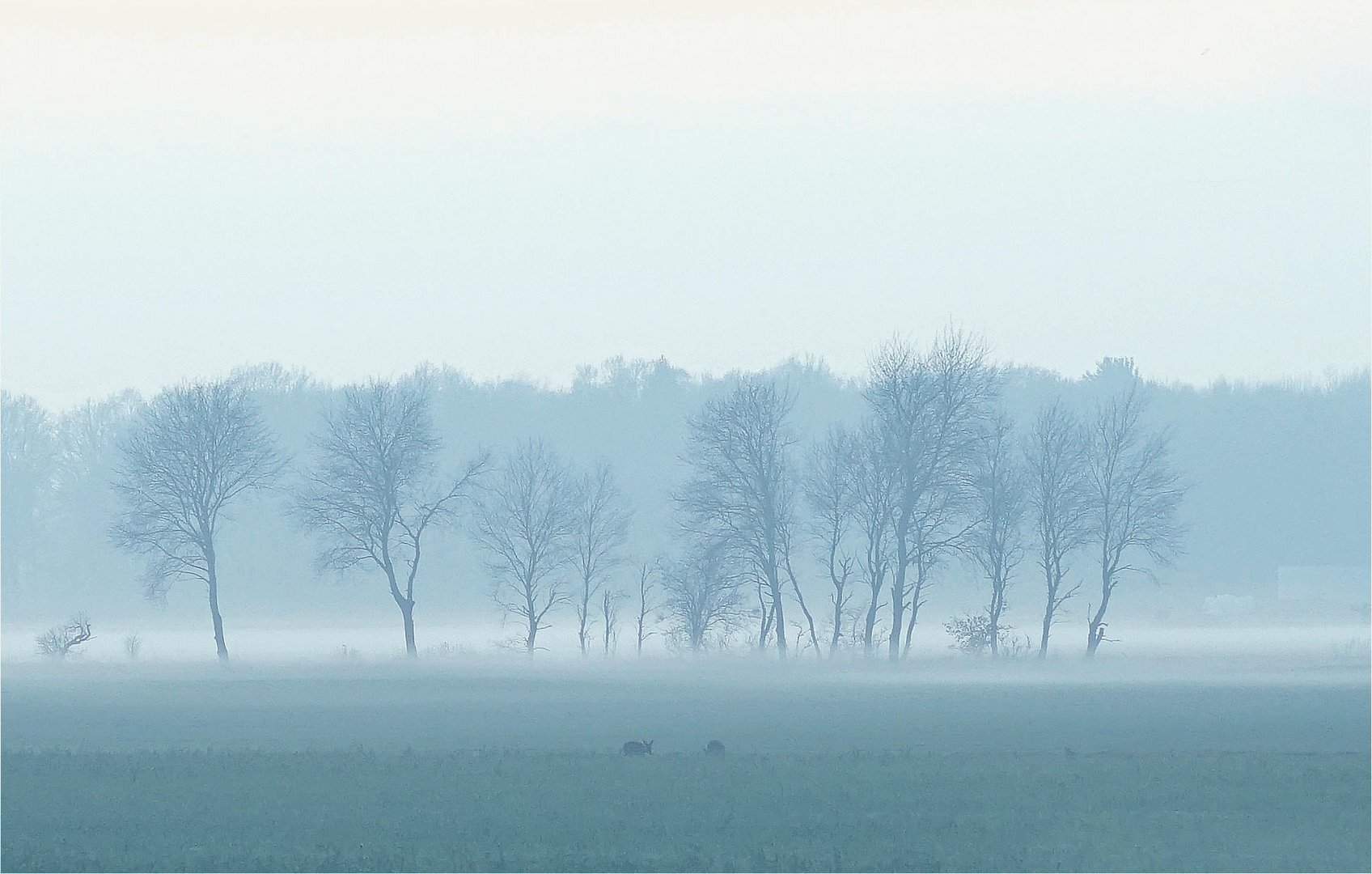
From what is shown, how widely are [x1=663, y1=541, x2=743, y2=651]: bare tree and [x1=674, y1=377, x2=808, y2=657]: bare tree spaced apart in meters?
0.75

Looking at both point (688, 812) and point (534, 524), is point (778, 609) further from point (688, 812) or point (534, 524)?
point (688, 812)

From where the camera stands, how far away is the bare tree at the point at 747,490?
192 ft

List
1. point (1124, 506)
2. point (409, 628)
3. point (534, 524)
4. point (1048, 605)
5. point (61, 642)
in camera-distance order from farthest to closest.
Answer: point (534, 524) < point (1124, 506) < point (1048, 605) < point (61, 642) < point (409, 628)

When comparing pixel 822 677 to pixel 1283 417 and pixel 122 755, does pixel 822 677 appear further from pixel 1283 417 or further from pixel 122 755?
pixel 1283 417

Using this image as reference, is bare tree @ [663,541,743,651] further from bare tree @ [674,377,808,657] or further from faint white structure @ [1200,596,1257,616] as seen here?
faint white structure @ [1200,596,1257,616]

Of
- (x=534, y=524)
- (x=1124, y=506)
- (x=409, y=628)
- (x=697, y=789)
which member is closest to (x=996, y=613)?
(x=1124, y=506)

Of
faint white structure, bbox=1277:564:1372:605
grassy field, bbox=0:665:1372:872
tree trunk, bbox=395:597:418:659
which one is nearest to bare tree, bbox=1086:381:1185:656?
grassy field, bbox=0:665:1372:872

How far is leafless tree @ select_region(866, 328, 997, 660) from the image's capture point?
56.3 m

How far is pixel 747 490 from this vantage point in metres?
60.0

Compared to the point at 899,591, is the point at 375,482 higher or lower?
higher

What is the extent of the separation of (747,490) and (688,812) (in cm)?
4113

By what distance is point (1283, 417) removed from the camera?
438 feet

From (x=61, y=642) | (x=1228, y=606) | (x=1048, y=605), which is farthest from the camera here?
(x=1228, y=606)

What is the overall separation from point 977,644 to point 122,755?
37.5m
